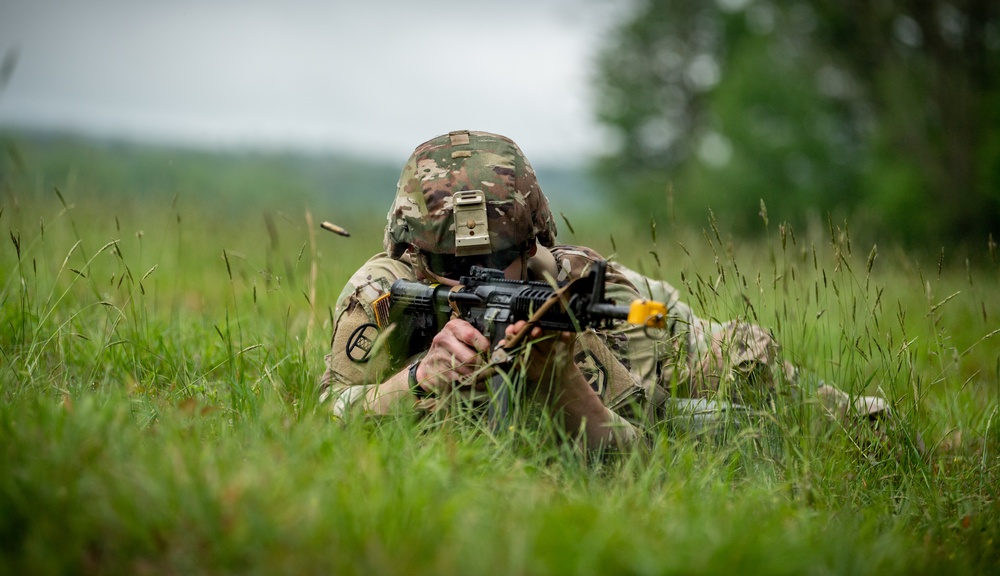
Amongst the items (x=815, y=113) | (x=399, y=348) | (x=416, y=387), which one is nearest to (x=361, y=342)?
(x=399, y=348)

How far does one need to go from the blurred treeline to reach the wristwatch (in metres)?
3.74

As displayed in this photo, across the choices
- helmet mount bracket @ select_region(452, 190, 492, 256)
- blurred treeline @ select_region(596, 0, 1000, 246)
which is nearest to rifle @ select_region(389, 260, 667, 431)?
helmet mount bracket @ select_region(452, 190, 492, 256)

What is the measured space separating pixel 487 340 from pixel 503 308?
0.13 meters

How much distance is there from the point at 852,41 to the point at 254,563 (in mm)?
17955

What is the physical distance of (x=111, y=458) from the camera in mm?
2158

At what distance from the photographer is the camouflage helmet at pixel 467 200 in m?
2.97

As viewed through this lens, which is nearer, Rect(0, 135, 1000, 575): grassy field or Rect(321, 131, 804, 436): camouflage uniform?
Rect(0, 135, 1000, 575): grassy field

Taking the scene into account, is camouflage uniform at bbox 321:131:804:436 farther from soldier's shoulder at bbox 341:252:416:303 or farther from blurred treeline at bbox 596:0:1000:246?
blurred treeline at bbox 596:0:1000:246

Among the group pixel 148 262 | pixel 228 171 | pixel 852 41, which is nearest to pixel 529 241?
pixel 148 262

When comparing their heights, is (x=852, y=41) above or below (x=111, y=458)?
above

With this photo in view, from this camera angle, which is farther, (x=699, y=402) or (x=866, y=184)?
(x=866, y=184)

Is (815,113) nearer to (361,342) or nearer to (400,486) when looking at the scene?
(361,342)

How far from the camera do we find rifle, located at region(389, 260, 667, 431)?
2.48 meters

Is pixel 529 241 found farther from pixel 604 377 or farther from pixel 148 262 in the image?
pixel 148 262
